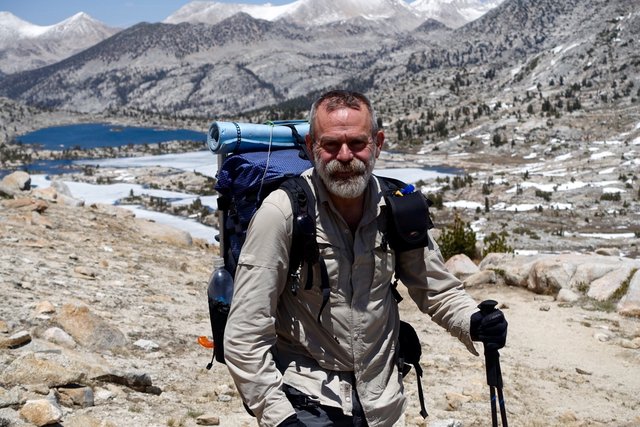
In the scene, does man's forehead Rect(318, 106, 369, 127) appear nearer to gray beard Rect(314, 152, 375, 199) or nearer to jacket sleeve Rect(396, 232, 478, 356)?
gray beard Rect(314, 152, 375, 199)

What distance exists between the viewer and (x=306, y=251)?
8.51 ft

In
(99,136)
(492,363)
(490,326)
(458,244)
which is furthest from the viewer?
(99,136)

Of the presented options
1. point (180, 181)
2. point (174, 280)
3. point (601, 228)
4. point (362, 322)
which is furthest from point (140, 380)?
point (180, 181)

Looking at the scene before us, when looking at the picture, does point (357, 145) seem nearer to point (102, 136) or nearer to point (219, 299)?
point (219, 299)

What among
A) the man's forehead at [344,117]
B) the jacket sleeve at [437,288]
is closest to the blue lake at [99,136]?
the jacket sleeve at [437,288]

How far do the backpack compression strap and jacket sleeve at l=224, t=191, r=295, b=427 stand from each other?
4cm

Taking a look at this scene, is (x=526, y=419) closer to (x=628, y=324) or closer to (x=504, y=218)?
(x=628, y=324)

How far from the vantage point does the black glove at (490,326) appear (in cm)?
283

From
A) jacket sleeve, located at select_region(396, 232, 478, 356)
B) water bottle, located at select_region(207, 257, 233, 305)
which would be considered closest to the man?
jacket sleeve, located at select_region(396, 232, 478, 356)

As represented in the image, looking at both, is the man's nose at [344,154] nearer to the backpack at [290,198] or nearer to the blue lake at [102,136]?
the backpack at [290,198]

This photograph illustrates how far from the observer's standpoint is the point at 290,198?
8.68 feet

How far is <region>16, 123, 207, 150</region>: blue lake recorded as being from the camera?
118375mm

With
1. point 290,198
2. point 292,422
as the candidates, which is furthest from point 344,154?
point 292,422

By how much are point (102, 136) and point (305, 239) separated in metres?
134
